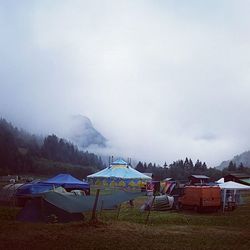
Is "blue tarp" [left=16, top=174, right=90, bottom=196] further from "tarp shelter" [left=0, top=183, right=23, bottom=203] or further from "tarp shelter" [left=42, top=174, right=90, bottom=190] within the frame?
"tarp shelter" [left=0, top=183, right=23, bottom=203]

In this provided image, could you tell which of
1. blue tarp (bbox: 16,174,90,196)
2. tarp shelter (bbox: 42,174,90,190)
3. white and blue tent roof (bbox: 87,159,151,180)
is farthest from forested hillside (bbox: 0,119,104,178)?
blue tarp (bbox: 16,174,90,196)

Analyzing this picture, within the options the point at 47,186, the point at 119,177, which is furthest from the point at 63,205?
the point at 119,177

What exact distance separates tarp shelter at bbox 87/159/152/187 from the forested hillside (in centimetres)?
5324

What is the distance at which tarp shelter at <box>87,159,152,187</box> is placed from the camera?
116 feet

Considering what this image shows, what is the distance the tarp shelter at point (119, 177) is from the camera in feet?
116

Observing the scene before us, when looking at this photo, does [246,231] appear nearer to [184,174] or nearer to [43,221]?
[43,221]

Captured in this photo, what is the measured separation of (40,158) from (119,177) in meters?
79.7

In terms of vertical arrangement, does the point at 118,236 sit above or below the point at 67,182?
below

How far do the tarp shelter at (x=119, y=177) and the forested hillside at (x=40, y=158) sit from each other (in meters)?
53.2

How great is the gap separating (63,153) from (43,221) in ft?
344

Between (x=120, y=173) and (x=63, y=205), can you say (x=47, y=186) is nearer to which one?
(x=120, y=173)

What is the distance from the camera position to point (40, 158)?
11106 cm

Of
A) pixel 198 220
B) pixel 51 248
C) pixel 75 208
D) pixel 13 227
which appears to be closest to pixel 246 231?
pixel 198 220

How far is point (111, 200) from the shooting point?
18297mm
